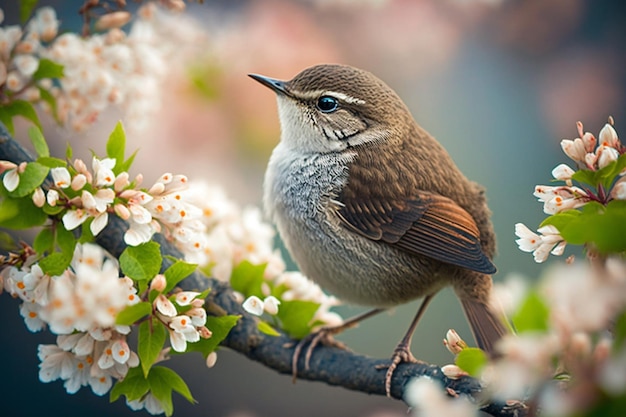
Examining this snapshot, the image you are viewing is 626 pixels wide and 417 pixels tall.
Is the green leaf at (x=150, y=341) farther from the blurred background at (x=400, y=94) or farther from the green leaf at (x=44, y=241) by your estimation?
the blurred background at (x=400, y=94)

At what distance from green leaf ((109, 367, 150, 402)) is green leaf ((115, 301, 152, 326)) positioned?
8.8 inches

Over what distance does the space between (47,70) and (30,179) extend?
0.60 m

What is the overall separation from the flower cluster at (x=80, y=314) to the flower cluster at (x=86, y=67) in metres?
0.72

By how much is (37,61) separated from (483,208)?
157 centimetres

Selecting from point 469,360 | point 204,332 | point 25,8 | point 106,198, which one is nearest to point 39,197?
point 106,198

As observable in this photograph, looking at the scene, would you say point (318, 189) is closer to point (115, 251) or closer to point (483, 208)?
point (483, 208)

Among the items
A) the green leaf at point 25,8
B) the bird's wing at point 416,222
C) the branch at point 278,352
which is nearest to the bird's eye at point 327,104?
the bird's wing at point 416,222

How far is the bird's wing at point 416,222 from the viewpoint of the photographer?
2232 mm

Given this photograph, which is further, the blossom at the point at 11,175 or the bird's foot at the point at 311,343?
the bird's foot at the point at 311,343

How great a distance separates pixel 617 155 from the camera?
1426 mm

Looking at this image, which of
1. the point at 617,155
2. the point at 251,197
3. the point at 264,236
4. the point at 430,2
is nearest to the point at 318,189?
the point at 264,236

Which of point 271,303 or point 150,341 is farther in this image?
point 271,303

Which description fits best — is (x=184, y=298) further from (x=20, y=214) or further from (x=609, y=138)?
(x=609, y=138)

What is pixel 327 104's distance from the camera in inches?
96.4
